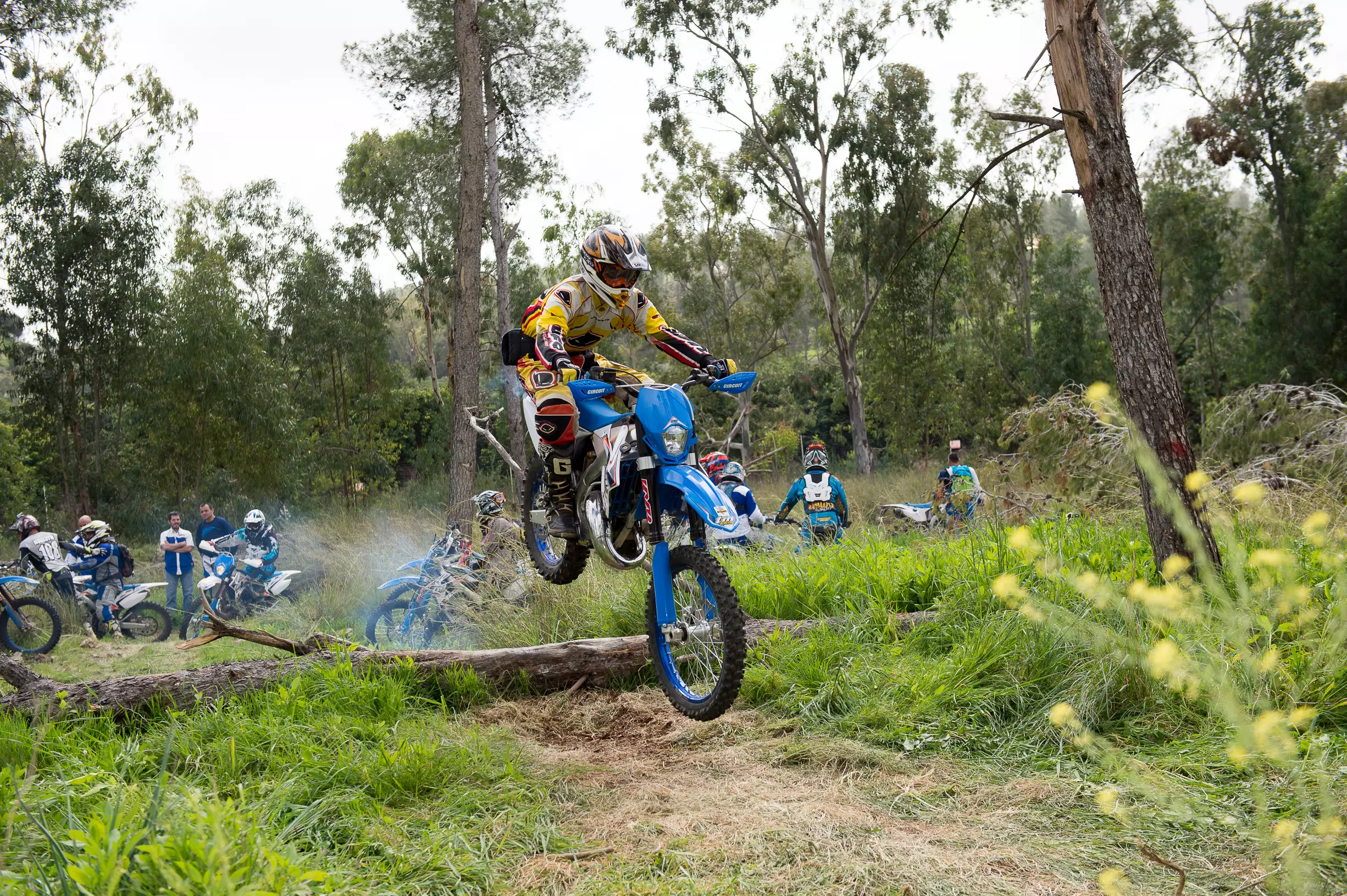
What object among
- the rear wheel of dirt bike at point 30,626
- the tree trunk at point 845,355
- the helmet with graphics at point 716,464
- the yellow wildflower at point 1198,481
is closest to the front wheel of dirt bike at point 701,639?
the yellow wildflower at point 1198,481

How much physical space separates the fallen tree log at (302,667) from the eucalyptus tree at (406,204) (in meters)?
27.5

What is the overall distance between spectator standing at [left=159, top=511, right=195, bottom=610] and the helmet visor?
13045 millimetres

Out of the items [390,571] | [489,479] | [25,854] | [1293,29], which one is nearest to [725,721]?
[25,854]

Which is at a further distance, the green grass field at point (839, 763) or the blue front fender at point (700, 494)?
the blue front fender at point (700, 494)

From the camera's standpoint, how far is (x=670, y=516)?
4.91 m

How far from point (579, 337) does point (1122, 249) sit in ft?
10.7

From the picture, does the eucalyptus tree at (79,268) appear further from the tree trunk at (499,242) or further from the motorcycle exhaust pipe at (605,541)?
the motorcycle exhaust pipe at (605,541)

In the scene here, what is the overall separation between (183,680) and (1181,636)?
16.2ft

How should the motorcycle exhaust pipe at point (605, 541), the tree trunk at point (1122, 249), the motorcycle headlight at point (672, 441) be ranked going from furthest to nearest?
the tree trunk at point (1122, 249)
the motorcycle exhaust pipe at point (605, 541)
the motorcycle headlight at point (672, 441)

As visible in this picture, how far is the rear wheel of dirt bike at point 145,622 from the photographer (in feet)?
46.7

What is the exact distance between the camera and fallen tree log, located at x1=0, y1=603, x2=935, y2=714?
191 inches

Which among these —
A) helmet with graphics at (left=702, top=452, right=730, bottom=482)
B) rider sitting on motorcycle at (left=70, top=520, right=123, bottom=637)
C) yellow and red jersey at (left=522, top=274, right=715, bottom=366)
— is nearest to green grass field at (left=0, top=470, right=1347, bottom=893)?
yellow and red jersey at (left=522, top=274, right=715, bottom=366)

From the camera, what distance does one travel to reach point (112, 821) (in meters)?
2.71

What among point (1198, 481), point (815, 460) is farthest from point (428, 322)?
point (1198, 481)
